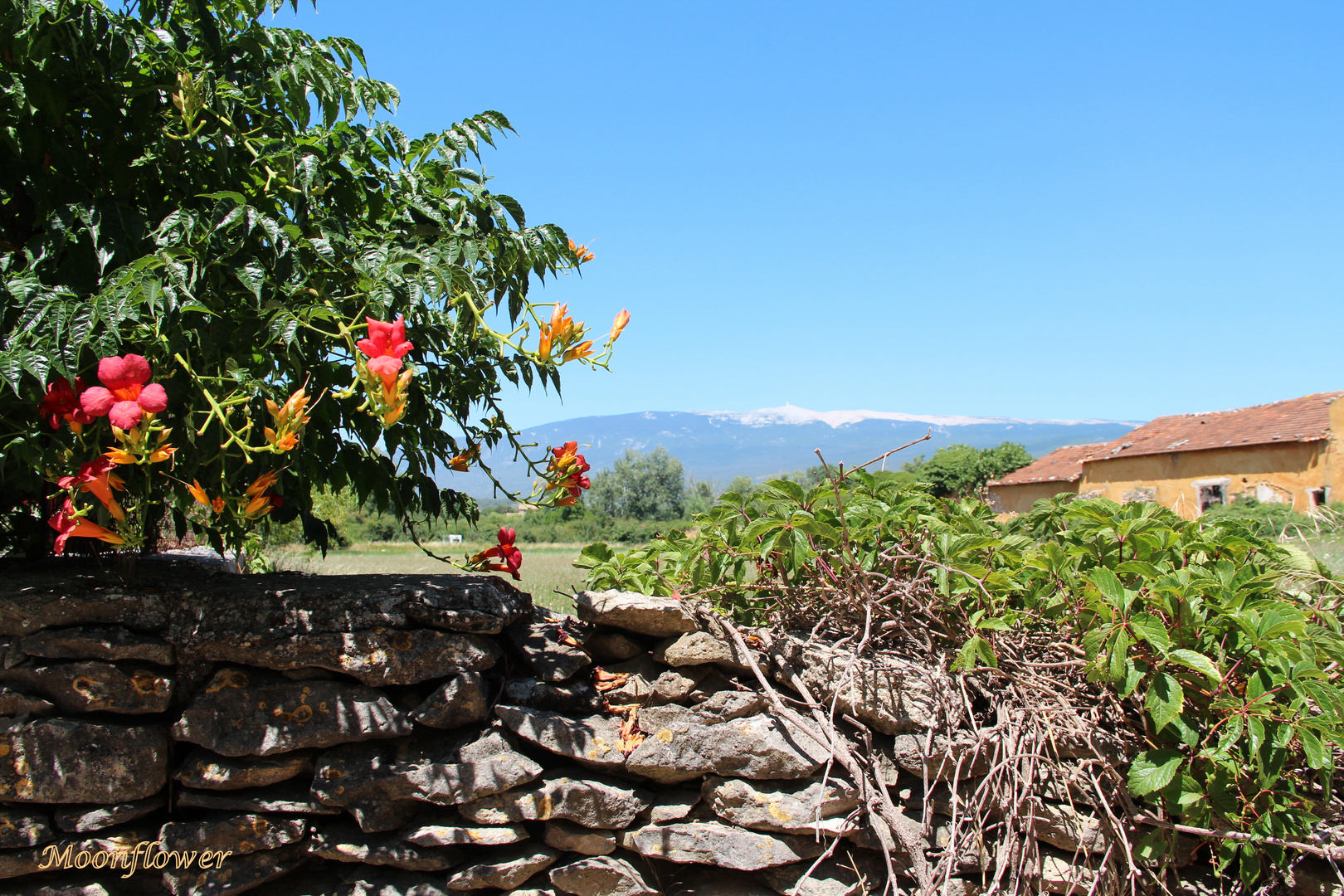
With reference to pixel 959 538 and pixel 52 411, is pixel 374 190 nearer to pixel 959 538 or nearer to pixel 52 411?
pixel 52 411

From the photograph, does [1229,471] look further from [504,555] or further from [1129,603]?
[504,555]

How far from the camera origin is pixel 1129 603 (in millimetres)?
2018

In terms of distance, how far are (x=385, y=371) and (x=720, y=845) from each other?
5.68 ft

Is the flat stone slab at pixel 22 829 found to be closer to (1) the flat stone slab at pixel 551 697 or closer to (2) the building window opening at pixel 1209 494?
(1) the flat stone slab at pixel 551 697

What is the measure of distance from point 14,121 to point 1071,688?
357 centimetres

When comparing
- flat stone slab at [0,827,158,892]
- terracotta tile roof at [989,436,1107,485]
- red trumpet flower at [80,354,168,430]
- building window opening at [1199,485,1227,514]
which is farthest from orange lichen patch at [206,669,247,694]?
terracotta tile roof at [989,436,1107,485]

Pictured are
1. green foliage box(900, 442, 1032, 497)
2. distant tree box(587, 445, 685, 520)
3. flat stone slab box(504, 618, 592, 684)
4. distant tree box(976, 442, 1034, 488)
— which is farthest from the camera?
distant tree box(587, 445, 685, 520)

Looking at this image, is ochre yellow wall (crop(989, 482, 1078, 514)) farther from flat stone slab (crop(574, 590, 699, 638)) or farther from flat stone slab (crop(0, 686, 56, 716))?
flat stone slab (crop(0, 686, 56, 716))

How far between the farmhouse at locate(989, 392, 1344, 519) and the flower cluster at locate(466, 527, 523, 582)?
1965cm

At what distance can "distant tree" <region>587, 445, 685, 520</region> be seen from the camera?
60.1 meters

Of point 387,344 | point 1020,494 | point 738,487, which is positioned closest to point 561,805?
point 387,344

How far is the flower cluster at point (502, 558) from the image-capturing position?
8.87ft

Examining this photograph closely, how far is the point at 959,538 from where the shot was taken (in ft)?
7.72

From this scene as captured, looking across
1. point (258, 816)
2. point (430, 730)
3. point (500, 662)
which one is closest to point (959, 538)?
point (500, 662)
